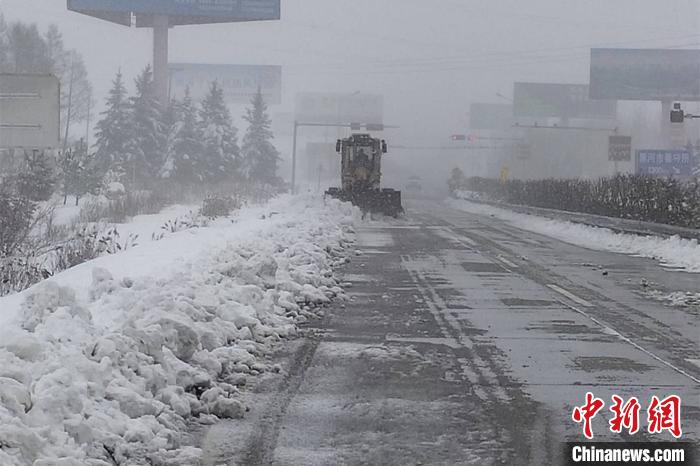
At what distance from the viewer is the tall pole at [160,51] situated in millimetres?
65875

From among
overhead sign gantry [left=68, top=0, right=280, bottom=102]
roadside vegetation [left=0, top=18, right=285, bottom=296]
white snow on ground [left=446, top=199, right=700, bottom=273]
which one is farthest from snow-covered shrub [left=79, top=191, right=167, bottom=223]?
overhead sign gantry [left=68, top=0, right=280, bottom=102]

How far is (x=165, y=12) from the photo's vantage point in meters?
64.2

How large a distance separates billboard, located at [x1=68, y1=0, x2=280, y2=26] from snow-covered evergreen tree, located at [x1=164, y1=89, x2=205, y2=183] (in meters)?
7.81

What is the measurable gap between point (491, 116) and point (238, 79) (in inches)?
1174

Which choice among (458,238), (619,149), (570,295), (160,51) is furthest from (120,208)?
(160,51)

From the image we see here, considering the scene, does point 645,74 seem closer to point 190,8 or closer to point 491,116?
point 491,116

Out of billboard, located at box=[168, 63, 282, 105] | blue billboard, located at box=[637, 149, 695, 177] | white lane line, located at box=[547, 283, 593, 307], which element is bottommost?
white lane line, located at box=[547, 283, 593, 307]

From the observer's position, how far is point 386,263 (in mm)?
19219

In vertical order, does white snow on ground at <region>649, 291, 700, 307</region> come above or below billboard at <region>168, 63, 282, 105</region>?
below

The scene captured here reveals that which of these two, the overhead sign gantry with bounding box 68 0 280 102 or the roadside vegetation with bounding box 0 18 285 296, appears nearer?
the roadside vegetation with bounding box 0 18 285 296

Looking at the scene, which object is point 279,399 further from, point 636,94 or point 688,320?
point 636,94

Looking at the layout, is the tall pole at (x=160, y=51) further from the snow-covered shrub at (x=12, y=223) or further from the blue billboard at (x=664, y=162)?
the snow-covered shrub at (x=12, y=223)

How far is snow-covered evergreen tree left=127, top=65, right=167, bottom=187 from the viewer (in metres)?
57.5

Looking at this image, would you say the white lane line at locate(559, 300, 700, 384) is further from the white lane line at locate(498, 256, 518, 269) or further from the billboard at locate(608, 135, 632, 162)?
the billboard at locate(608, 135, 632, 162)
